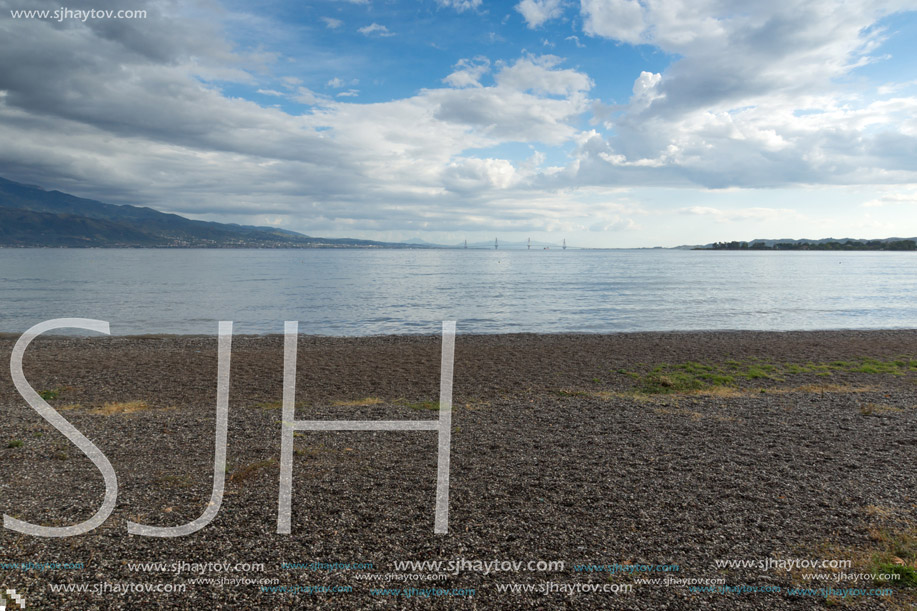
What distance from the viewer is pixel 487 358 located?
72.9ft

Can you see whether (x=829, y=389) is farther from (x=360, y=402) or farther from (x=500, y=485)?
(x=360, y=402)

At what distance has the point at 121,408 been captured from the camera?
44.8ft

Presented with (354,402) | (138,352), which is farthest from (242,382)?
(138,352)

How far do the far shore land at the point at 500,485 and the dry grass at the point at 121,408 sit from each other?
0.40 ft

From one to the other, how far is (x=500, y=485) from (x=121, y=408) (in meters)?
10.9

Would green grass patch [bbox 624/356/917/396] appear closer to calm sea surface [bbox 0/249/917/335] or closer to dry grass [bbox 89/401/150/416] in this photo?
calm sea surface [bbox 0/249/917/335]

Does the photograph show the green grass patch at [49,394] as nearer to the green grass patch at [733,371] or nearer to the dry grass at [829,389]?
the green grass patch at [733,371]

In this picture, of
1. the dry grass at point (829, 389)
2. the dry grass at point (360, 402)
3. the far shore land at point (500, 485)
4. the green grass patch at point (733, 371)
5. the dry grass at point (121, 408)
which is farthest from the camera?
the green grass patch at point (733, 371)

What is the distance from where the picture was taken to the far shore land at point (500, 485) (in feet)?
19.0

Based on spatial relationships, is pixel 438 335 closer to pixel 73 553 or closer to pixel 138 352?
pixel 138 352

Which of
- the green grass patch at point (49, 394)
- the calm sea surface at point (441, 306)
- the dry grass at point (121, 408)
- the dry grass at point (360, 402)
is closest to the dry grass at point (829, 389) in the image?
the dry grass at point (360, 402)

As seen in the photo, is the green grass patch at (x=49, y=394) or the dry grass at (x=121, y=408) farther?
the green grass patch at (x=49, y=394)

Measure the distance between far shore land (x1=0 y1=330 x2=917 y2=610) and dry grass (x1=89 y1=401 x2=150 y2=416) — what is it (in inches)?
4.8

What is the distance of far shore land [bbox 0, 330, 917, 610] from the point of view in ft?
19.0
